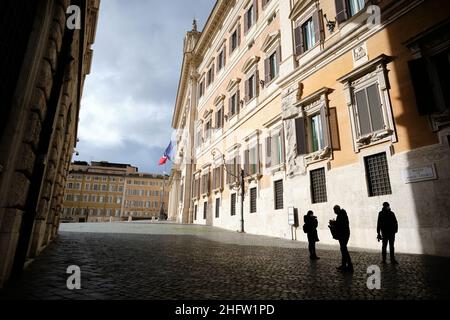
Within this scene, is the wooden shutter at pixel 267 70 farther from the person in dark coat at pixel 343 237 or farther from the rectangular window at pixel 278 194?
the person in dark coat at pixel 343 237

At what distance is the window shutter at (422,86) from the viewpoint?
8.24m

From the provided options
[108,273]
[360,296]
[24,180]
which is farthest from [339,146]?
[24,180]

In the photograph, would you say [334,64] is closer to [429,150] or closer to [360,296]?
[429,150]

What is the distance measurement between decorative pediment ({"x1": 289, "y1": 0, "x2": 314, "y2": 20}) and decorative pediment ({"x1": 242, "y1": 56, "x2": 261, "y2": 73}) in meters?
4.30

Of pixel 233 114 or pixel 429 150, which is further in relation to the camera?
pixel 233 114

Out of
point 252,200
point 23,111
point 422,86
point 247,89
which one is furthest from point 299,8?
point 23,111

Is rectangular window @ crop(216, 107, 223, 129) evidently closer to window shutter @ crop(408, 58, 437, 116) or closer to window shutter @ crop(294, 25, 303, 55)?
window shutter @ crop(294, 25, 303, 55)

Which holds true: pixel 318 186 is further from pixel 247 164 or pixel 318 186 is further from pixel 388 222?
pixel 247 164

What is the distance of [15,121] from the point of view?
3586mm

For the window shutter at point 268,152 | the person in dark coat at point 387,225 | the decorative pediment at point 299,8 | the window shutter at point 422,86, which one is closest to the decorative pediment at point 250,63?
the decorative pediment at point 299,8

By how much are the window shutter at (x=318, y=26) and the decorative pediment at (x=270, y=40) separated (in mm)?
3476

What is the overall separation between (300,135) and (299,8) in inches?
271

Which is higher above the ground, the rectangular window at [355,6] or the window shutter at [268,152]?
the rectangular window at [355,6]

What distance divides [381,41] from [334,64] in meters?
2.10
